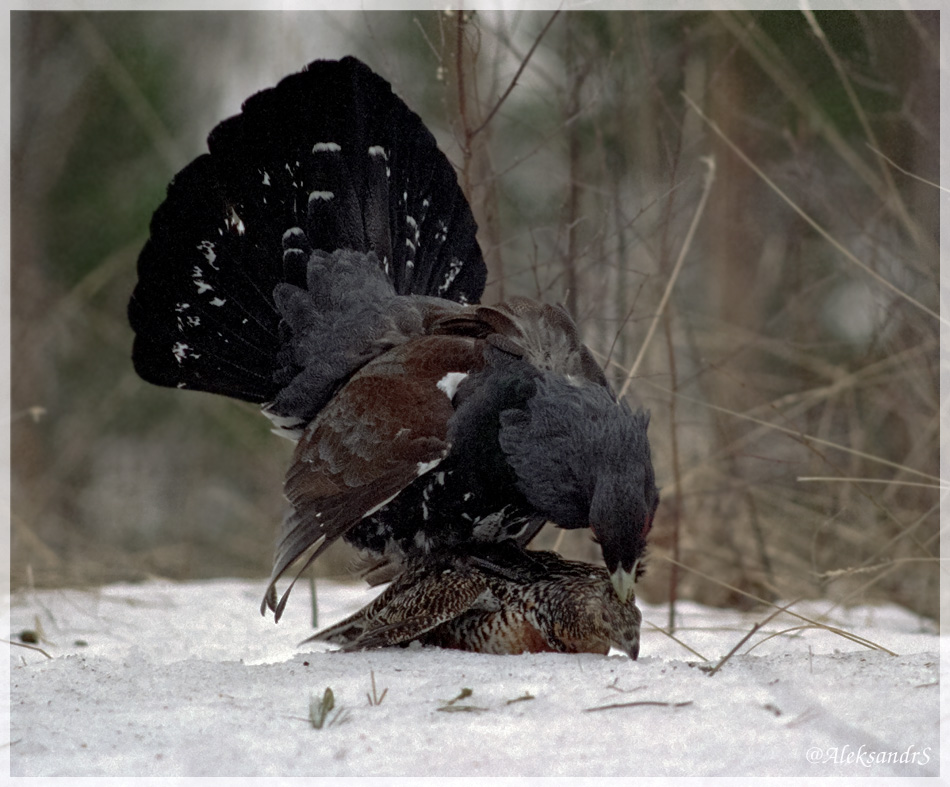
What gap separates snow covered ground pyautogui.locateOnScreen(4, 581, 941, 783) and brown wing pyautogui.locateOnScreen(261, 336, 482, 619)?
1.41 ft

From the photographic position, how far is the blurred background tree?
4559mm

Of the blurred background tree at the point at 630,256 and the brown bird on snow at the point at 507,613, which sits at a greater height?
the blurred background tree at the point at 630,256

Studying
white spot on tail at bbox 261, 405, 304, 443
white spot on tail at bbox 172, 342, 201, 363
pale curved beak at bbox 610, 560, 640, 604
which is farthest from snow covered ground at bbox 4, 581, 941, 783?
white spot on tail at bbox 172, 342, 201, 363

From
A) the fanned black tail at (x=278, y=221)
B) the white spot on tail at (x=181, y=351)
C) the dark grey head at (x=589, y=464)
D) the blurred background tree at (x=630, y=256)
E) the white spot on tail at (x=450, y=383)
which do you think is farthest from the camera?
the blurred background tree at (x=630, y=256)

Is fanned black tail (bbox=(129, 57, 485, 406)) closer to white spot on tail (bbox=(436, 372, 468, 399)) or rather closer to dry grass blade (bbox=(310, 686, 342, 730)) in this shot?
white spot on tail (bbox=(436, 372, 468, 399))

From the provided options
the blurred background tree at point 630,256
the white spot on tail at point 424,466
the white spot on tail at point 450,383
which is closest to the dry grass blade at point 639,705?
the blurred background tree at point 630,256

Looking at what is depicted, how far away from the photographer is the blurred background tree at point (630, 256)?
4559 mm

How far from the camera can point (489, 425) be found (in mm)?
3223

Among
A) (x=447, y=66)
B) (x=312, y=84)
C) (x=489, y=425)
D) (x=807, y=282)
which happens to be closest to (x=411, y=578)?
(x=489, y=425)

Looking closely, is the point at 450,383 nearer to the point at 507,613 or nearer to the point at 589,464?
the point at 589,464

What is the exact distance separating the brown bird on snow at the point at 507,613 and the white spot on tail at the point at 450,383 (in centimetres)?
59

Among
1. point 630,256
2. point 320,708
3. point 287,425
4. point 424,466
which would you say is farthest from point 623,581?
point 630,256

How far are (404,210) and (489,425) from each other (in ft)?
4.35

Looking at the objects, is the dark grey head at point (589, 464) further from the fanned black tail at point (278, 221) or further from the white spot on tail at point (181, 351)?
the white spot on tail at point (181, 351)
